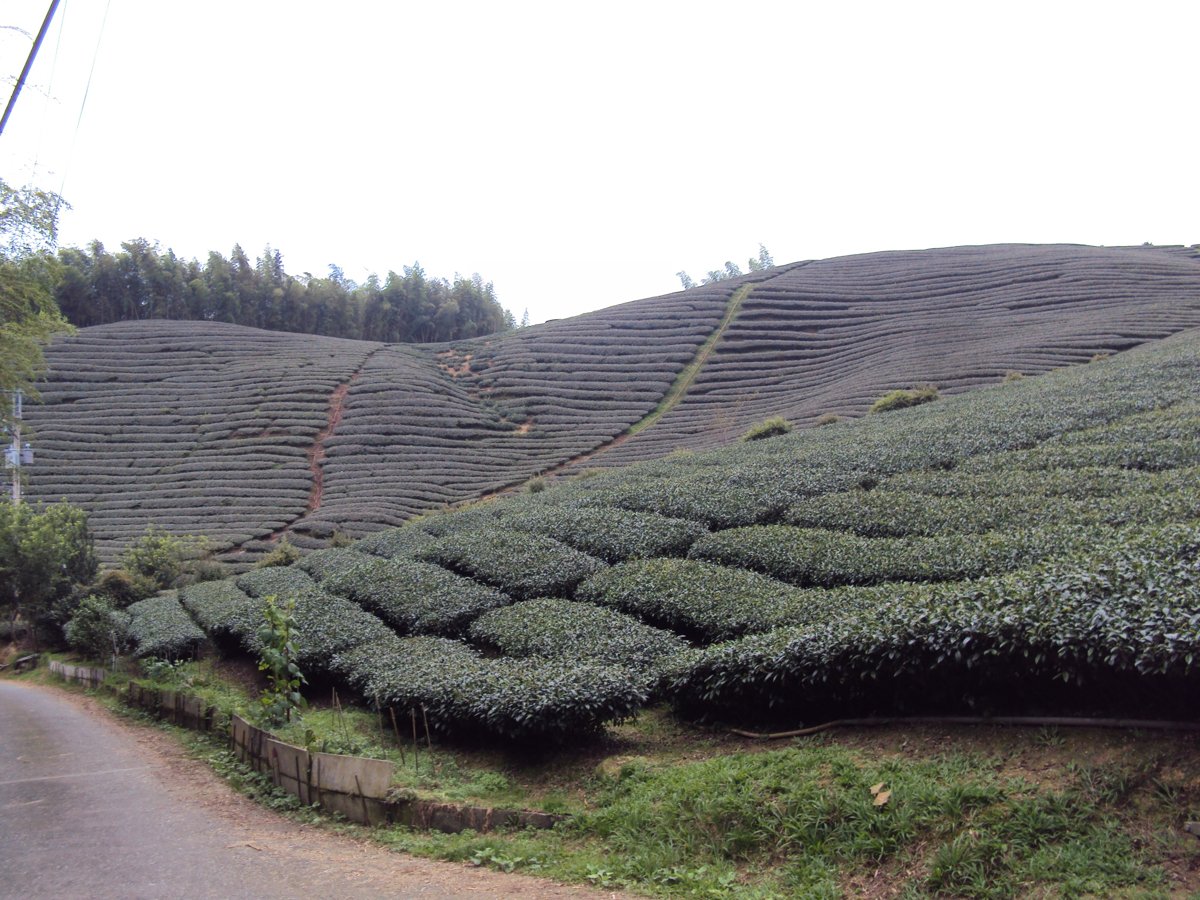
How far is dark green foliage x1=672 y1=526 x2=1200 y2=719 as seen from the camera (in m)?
7.21

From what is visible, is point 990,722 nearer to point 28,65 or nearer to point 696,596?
point 696,596

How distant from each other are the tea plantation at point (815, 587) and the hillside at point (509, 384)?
15.1 m

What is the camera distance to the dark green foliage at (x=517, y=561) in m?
18.1

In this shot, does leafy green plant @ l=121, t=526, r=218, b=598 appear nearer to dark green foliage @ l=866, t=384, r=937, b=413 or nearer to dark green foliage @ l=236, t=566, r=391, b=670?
dark green foliage @ l=236, t=566, r=391, b=670

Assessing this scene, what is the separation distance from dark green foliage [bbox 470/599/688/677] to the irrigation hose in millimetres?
2487

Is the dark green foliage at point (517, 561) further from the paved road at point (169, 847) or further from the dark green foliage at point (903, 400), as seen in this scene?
the dark green foliage at point (903, 400)

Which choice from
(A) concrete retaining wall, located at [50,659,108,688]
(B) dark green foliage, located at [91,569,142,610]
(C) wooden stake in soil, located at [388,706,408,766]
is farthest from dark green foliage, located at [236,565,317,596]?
(C) wooden stake in soil, located at [388,706,408,766]

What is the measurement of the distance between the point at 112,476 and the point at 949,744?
50.9m

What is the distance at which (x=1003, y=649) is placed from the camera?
8.05 m

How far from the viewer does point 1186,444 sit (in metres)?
18.5

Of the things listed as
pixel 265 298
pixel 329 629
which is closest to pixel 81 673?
pixel 329 629

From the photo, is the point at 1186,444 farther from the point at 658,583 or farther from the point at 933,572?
the point at 658,583

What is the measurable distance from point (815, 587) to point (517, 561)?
7536 millimetres

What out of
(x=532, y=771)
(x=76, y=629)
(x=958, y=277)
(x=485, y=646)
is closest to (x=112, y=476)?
(x=76, y=629)
